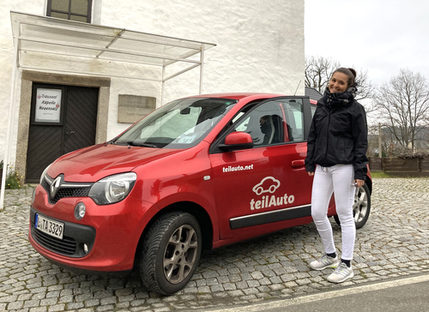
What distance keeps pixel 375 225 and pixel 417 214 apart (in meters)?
1.52

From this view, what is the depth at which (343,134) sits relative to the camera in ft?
10.3

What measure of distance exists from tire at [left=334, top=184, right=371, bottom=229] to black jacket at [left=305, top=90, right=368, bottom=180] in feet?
6.11

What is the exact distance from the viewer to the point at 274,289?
10.1 ft

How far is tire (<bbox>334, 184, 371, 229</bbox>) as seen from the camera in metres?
4.78

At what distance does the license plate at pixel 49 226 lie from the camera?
108 inches

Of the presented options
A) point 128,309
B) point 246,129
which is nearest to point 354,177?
point 246,129

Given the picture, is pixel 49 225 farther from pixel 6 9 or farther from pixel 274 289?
pixel 6 9

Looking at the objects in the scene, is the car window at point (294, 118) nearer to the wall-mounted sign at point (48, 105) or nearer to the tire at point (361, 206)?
the tire at point (361, 206)

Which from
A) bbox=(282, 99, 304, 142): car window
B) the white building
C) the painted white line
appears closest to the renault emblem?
the painted white line

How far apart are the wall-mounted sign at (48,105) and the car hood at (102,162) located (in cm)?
547

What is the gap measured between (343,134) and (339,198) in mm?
573

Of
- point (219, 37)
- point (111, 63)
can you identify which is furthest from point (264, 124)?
point (219, 37)

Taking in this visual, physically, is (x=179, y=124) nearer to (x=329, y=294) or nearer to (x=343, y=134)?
(x=343, y=134)

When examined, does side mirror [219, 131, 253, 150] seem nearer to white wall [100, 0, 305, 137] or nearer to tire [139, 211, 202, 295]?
tire [139, 211, 202, 295]
